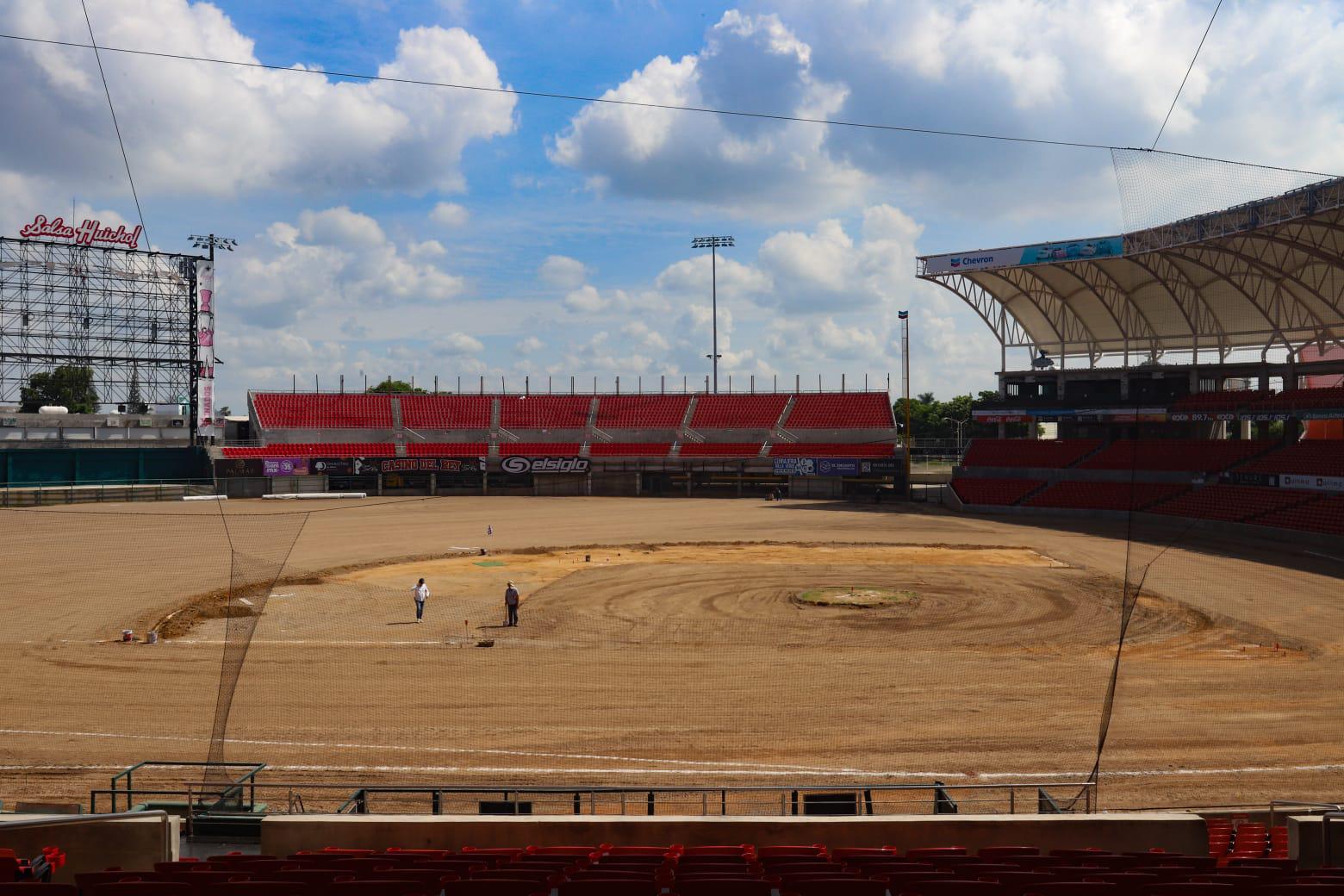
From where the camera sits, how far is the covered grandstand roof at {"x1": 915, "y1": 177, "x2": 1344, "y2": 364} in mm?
46219

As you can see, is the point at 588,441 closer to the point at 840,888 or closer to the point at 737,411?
the point at 737,411

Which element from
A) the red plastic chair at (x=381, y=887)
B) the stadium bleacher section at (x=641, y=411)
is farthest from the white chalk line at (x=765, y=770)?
the stadium bleacher section at (x=641, y=411)

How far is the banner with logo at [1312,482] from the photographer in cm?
4269

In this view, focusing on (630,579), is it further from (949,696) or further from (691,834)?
(691,834)

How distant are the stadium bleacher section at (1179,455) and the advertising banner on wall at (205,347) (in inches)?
2827

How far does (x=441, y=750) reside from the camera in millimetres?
15914

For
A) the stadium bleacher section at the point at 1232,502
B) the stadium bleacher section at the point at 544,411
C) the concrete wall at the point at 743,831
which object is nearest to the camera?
the concrete wall at the point at 743,831

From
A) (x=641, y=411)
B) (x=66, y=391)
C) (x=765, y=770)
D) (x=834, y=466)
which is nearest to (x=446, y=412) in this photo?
(x=641, y=411)

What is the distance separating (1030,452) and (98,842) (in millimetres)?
67140

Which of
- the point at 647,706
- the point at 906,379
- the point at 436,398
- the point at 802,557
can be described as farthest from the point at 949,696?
the point at 436,398

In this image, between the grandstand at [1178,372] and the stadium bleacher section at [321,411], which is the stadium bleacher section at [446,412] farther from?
the grandstand at [1178,372]

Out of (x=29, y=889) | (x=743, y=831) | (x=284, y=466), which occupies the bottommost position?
(x=743, y=831)

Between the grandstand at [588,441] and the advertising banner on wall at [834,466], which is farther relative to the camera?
the grandstand at [588,441]

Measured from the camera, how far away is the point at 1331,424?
60312 mm
